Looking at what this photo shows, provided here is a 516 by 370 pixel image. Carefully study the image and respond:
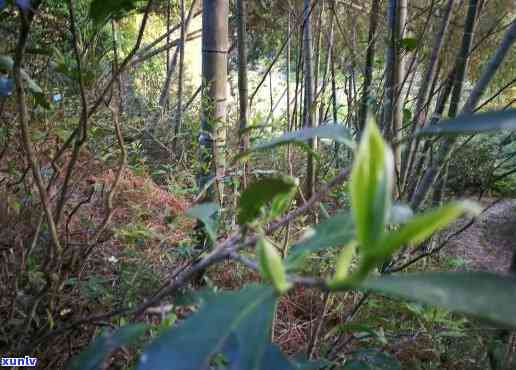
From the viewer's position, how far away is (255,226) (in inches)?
17.7

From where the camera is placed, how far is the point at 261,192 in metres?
0.40

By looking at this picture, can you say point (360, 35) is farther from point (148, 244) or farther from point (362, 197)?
point (362, 197)

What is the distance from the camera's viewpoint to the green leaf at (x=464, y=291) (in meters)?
0.22

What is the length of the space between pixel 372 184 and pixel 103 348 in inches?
11.7

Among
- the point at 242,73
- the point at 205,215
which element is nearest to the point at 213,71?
the point at 242,73

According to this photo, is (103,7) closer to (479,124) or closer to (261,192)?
(261,192)

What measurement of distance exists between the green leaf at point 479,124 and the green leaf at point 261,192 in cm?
15

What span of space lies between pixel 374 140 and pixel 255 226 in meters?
0.24

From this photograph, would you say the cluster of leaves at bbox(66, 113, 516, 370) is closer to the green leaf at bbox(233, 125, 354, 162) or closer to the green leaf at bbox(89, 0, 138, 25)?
the green leaf at bbox(233, 125, 354, 162)

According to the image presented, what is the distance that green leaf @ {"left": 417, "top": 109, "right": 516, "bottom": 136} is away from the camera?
0.30 meters

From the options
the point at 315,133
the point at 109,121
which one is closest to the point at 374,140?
the point at 315,133

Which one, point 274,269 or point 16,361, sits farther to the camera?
point 16,361

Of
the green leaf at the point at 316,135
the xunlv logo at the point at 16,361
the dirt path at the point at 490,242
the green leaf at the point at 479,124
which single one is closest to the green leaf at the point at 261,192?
the green leaf at the point at 316,135

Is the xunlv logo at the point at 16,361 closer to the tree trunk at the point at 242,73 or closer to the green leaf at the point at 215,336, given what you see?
the green leaf at the point at 215,336
